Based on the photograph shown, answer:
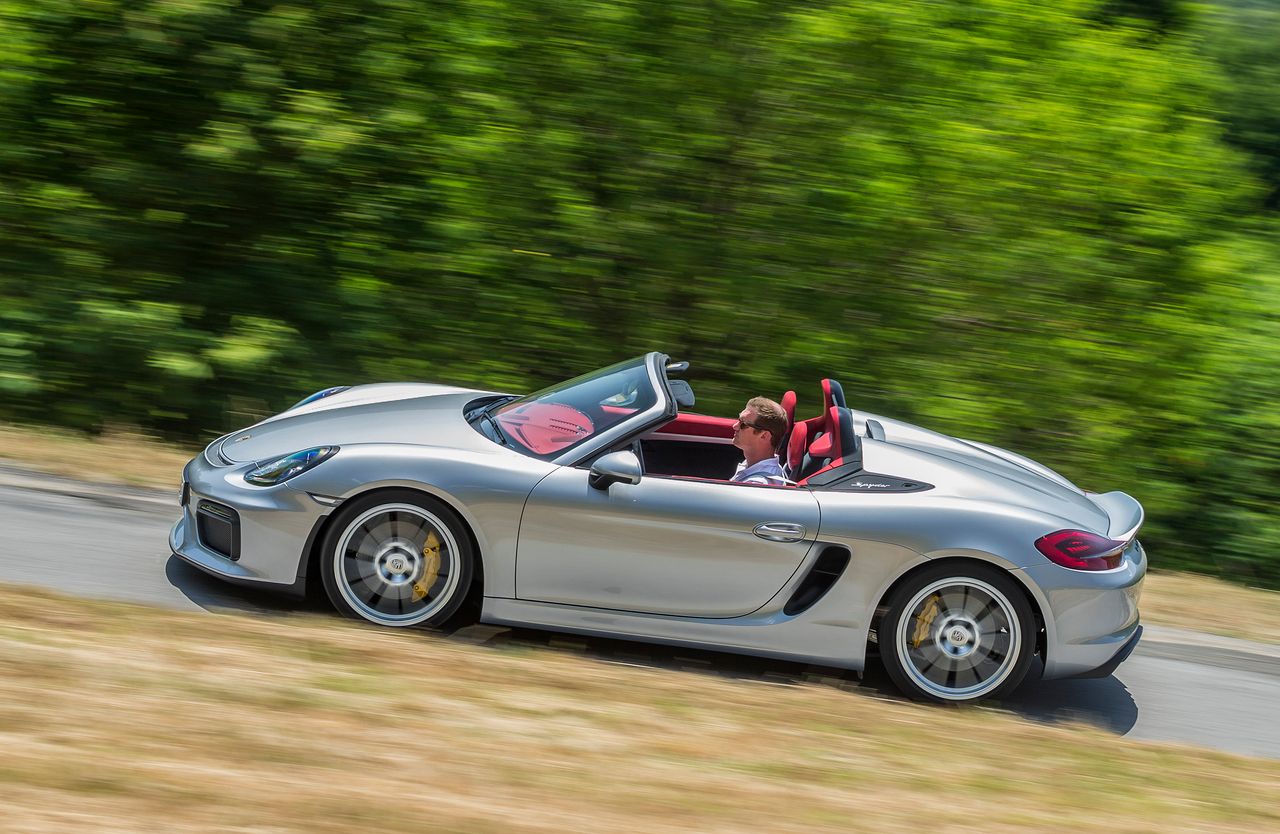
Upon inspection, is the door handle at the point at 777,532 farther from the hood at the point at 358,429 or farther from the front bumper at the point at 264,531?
the front bumper at the point at 264,531

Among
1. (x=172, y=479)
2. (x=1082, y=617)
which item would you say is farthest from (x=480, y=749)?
(x=172, y=479)

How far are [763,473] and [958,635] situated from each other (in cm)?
113

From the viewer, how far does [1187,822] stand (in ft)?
14.2

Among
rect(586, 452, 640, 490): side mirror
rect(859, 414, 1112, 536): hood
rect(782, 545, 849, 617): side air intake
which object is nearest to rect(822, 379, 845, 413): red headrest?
rect(859, 414, 1112, 536): hood

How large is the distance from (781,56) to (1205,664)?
617 centimetres

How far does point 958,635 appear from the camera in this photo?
5402mm

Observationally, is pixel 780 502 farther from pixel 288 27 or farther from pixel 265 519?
pixel 288 27

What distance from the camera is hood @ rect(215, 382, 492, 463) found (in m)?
5.46

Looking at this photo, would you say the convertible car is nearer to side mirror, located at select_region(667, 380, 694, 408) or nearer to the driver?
the driver

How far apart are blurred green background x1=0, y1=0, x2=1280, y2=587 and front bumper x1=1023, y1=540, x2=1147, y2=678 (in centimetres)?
575

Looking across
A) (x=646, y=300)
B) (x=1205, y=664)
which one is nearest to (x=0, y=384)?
(x=646, y=300)

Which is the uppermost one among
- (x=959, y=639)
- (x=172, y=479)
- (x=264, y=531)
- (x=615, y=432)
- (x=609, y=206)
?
(x=609, y=206)

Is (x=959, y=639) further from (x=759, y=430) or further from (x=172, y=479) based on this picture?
(x=172, y=479)

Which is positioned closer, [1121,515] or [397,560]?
[397,560]
